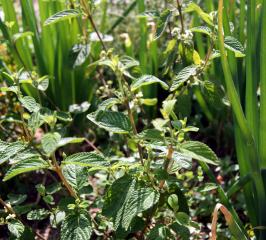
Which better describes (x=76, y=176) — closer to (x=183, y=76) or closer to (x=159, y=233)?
(x=159, y=233)

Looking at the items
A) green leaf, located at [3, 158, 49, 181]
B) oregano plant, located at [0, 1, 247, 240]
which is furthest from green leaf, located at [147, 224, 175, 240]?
green leaf, located at [3, 158, 49, 181]

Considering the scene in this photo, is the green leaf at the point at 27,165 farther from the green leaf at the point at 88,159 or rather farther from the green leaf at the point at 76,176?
the green leaf at the point at 76,176

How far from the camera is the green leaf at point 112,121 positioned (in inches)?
55.4

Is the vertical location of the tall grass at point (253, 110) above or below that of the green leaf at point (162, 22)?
below

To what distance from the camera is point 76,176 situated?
152 cm

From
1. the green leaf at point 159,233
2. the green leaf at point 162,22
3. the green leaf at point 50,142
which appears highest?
the green leaf at point 162,22

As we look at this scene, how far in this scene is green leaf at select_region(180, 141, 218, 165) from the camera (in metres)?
1.27

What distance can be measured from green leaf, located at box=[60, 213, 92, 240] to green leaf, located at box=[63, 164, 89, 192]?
0.09 meters

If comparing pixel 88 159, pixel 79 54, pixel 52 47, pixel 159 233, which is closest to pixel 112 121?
pixel 88 159

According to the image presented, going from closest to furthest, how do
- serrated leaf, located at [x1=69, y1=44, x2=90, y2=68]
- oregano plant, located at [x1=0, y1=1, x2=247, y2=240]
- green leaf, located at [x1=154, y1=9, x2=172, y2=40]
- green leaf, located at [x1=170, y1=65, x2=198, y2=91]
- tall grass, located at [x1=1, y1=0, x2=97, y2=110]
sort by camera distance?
oregano plant, located at [x1=0, y1=1, x2=247, y2=240]
green leaf, located at [x1=170, y1=65, x2=198, y2=91]
green leaf, located at [x1=154, y1=9, x2=172, y2=40]
serrated leaf, located at [x1=69, y1=44, x2=90, y2=68]
tall grass, located at [x1=1, y1=0, x2=97, y2=110]

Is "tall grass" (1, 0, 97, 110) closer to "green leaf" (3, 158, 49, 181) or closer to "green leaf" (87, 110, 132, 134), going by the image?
"green leaf" (87, 110, 132, 134)

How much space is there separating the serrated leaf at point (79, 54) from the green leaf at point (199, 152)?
74 centimetres

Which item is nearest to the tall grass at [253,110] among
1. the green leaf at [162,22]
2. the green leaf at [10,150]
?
the green leaf at [162,22]

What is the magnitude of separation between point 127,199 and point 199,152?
9.5 inches
